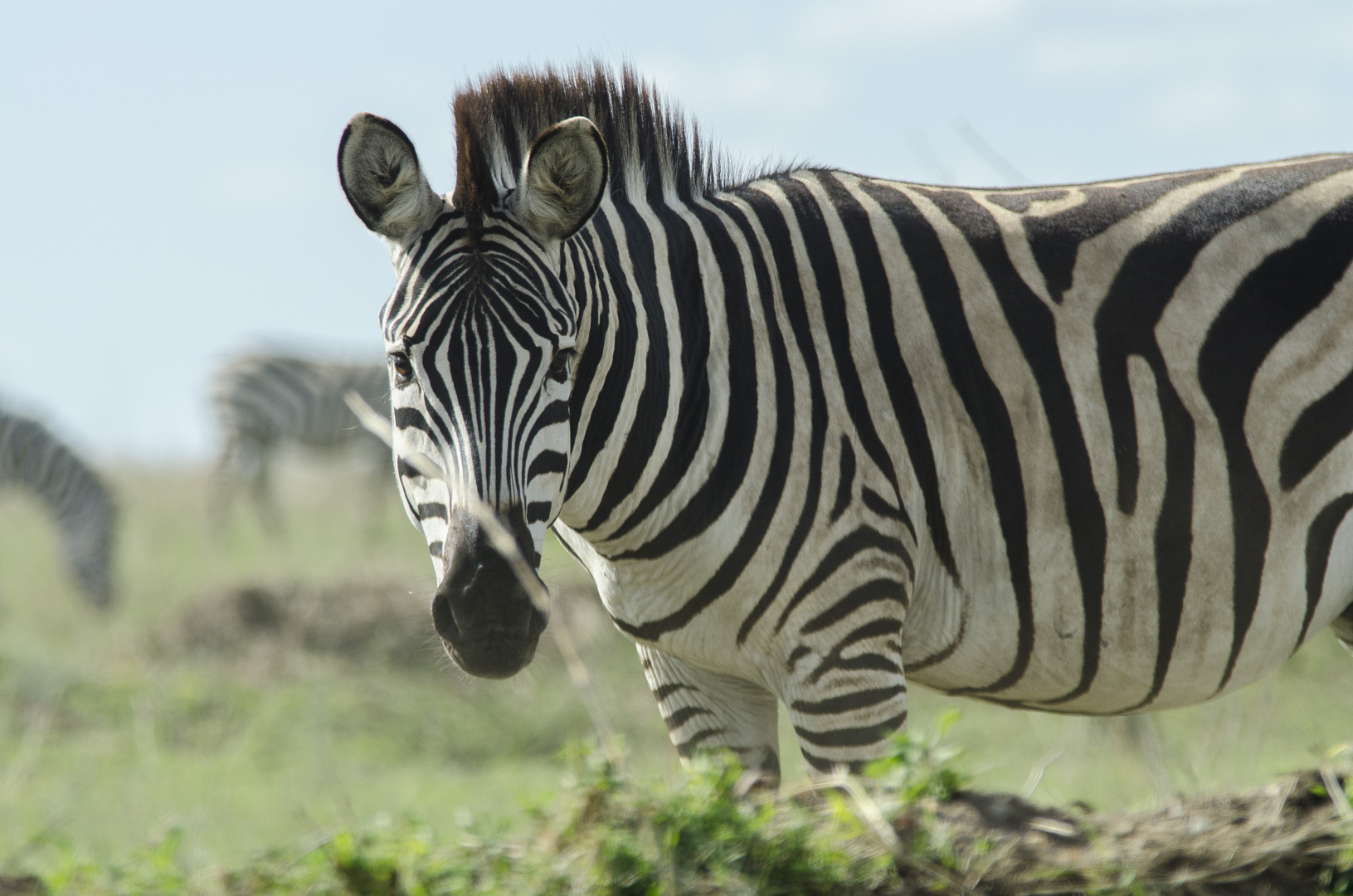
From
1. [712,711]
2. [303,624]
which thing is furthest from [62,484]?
[712,711]

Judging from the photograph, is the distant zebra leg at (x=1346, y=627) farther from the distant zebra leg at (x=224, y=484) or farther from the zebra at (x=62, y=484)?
the distant zebra leg at (x=224, y=484)

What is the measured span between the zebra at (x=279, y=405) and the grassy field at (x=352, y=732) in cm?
854

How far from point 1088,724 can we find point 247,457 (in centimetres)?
1605

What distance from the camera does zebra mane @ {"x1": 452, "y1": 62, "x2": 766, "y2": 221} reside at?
3225 mm

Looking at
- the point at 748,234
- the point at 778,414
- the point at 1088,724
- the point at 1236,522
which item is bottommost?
the point at 1088,724

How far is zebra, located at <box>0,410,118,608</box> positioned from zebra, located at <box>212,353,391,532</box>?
2984 mm

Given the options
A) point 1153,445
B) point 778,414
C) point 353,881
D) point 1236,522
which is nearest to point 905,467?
point 778,414

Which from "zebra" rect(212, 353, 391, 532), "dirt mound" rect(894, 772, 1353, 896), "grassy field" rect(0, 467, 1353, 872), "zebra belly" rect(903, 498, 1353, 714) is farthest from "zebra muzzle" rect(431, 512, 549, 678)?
"zebra" rect(212, 353, 391, 532)

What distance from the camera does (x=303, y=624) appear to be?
10.1 m

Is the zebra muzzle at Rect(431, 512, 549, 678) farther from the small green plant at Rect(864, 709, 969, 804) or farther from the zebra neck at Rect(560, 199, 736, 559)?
the small green plant at Rect(864, 709, 969, 804)

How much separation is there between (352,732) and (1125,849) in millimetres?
6915

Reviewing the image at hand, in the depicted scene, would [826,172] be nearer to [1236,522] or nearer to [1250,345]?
[1250,345]

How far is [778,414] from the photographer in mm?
3168

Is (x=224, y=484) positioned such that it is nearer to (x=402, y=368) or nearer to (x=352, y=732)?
(x=352, y=732)
